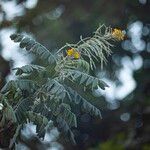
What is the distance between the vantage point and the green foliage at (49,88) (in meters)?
2.89

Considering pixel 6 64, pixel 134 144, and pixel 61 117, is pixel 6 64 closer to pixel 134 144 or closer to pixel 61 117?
pixel 134 144

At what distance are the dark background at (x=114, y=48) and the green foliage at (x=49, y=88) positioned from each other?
12.7 feet

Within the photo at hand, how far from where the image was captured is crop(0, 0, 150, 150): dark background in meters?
7.19

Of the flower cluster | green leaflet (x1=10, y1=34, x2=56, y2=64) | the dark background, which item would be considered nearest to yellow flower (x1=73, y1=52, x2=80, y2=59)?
the flower cluster

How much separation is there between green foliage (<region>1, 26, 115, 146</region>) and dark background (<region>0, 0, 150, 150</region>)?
3.86m

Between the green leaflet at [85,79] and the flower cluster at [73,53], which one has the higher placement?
the flower cluster at [73,53]

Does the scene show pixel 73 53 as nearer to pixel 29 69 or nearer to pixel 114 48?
pixel 29 69

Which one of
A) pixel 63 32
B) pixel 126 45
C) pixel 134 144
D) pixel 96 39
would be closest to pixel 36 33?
pixel 63 32

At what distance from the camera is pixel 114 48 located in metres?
7.37

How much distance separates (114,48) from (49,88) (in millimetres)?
4583

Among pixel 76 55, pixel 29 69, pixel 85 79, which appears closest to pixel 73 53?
pixel 76 55

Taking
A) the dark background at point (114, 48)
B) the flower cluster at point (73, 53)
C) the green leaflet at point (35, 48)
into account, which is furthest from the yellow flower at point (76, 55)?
the dark background at point (114, 48)

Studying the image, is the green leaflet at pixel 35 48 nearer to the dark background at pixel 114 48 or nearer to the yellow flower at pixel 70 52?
the yellow flower at pixel 70 52

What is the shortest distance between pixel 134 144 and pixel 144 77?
4.10ft
